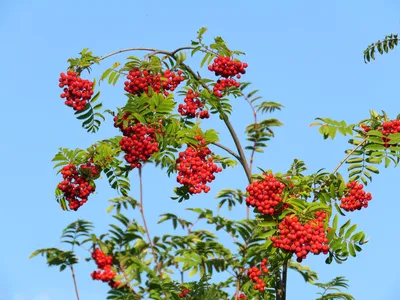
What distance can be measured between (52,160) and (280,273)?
11.6 feet

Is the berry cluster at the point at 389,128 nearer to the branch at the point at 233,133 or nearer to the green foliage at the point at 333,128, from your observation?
the green foliage at the point at 333,128

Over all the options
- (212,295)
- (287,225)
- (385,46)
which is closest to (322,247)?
(287,225)

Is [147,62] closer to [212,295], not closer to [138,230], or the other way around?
[138,230]

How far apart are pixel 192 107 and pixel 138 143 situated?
4.15 feet

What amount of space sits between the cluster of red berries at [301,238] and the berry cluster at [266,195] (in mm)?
256

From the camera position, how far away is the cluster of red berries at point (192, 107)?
9703mm

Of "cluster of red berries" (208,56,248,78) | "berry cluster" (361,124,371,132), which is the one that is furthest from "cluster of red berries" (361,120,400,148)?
"cluster of red berries" (208,56,248,78)

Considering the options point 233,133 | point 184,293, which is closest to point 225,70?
point 233,133

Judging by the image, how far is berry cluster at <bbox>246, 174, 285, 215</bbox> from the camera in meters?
7.61

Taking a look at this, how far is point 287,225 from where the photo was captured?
7.45 m

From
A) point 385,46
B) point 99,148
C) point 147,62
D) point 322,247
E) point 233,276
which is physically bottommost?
point 322,247

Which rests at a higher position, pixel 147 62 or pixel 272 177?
pixel 147 62

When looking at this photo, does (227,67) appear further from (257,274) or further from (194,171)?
(257,274)

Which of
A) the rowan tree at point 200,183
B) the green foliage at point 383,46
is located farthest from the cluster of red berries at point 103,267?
the green foliage at point 383,46
